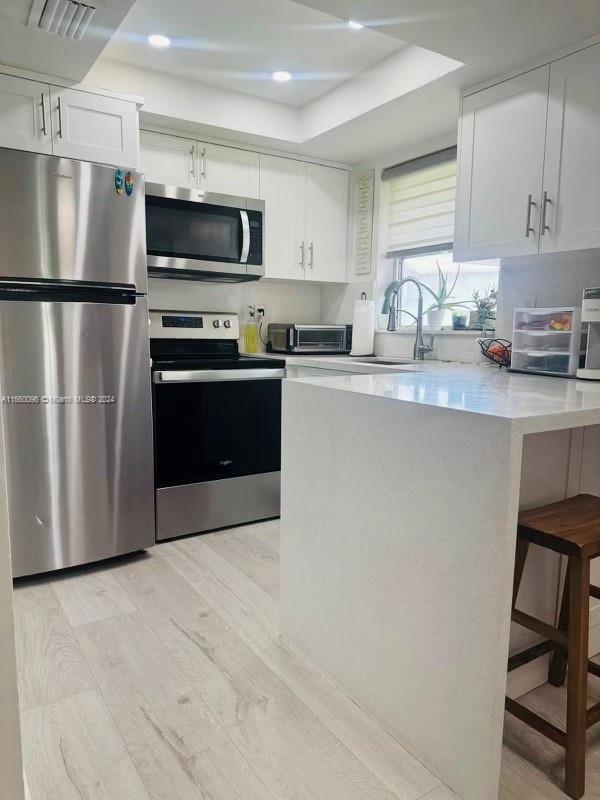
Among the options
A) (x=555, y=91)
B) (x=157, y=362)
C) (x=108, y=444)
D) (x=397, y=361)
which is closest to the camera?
(x=555, y=91)

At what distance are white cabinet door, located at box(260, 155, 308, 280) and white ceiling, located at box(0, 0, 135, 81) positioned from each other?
51.1 inches

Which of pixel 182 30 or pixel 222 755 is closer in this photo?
pixel 222 755

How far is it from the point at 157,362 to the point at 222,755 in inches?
69.2

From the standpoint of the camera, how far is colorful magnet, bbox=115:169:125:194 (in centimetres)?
237

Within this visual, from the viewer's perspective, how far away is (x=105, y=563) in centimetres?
256

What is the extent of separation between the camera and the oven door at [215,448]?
8.97 ft

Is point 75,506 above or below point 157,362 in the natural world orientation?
below

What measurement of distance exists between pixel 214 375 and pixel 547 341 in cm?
157

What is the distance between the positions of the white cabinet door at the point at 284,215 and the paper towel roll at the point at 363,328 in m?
0.47

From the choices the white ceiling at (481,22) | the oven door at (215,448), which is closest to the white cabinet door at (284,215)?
the oven door at (215,448)

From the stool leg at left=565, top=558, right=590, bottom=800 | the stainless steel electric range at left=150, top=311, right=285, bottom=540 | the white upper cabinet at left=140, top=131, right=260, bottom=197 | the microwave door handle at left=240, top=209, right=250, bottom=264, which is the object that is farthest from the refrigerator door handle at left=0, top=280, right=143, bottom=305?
the stool leg at left=565, top=558, right=590, bottom=800

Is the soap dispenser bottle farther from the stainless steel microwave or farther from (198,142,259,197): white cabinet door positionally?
(198,142,259,197): white cabinet door

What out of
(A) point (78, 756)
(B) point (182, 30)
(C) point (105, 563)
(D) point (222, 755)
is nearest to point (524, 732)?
(D) point (222, 755)

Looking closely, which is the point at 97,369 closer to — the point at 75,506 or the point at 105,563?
the point at 75,506
